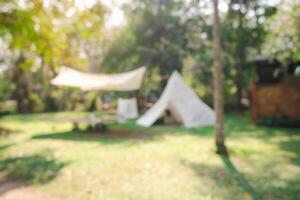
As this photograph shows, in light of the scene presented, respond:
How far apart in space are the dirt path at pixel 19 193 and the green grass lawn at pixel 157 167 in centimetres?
19

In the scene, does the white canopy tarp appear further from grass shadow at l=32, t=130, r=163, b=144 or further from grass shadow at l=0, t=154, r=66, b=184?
grass shadow at l=0, t=154, r=66, b=184

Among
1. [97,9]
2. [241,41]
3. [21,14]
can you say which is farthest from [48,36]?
[241,41]

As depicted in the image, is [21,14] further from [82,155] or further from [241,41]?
[241,41]

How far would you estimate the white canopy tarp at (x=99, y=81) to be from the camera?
13.0m

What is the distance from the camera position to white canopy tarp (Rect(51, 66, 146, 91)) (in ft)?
42.7

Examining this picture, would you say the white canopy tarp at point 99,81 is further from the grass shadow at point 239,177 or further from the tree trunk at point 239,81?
the tree trunk at point 239,81

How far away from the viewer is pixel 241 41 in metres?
22.9

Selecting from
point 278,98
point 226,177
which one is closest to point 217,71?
point 226,177

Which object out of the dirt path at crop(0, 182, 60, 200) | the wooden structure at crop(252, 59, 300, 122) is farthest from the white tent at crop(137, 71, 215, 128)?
the dirt path at crop(0, 182, 60, 200)

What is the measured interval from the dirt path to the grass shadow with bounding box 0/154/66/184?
1.03 ft

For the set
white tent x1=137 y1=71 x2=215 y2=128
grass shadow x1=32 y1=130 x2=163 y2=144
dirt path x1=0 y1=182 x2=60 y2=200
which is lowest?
dirt path x1=0 y1=182 x2=60 y2=200

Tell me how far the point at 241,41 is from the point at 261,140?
13826 mm

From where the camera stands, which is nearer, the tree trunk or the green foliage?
the green foliage

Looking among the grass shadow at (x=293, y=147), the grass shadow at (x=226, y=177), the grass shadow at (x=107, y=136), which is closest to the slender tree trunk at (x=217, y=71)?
the grass shadow at (x=226, y=177)
